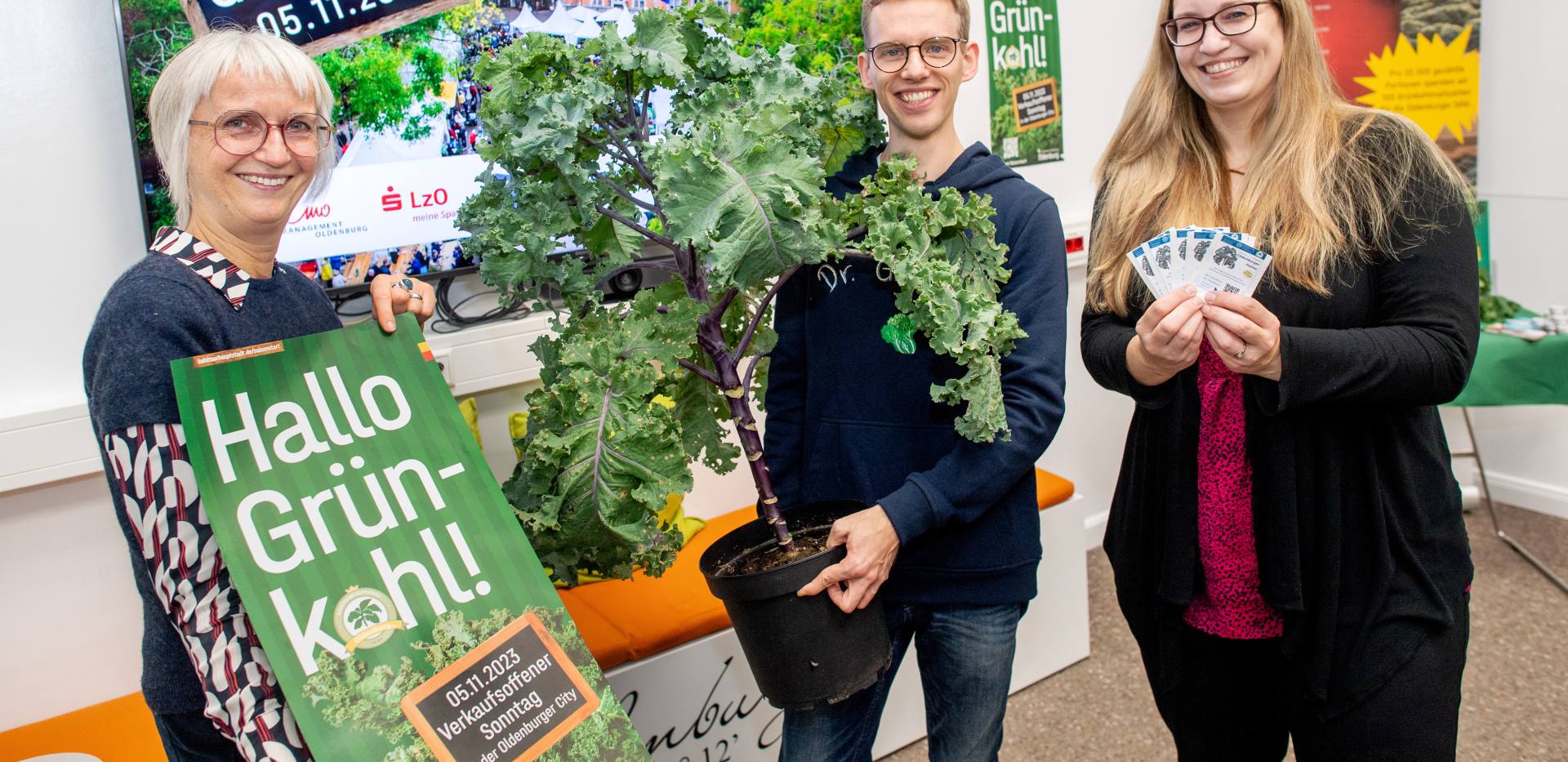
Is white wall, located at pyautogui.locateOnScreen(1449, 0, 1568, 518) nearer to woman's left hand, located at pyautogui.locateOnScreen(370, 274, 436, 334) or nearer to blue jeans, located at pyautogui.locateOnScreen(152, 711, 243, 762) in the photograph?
woman's left hand, located at pyautogui.locateOnScreen(370, 274, 436, 334)

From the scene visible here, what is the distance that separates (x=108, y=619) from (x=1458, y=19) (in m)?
4.49

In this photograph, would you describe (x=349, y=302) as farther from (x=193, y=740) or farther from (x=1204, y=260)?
(x=1204, y=260)

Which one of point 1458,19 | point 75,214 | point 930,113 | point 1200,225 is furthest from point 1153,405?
point 1458,19

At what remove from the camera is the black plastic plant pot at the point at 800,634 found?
1278mm

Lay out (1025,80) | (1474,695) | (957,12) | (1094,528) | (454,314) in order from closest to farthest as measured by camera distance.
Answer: (957,12)
(454,314)
(1474,695)
(1025,80)
(1094,528)

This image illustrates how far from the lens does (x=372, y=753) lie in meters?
1.00

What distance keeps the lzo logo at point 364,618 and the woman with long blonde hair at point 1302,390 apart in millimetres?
965

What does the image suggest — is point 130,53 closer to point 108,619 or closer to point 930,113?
point 108,619

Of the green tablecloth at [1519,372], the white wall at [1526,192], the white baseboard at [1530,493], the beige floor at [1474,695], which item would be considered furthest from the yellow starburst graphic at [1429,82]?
the beige floor at [1474,695]

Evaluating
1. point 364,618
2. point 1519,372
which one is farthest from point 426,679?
point 1519,372

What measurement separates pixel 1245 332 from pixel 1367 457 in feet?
0.81

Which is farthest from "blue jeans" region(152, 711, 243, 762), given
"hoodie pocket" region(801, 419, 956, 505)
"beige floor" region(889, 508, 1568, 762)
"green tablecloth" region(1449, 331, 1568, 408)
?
"green tablecloth" region(1449, 331, 1568, 408)

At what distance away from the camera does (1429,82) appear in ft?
12.5

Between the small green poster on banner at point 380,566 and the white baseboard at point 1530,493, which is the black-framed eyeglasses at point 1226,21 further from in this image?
the white baseboard at point 1530,493
